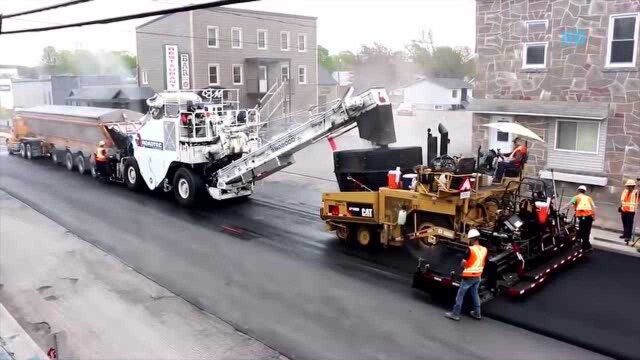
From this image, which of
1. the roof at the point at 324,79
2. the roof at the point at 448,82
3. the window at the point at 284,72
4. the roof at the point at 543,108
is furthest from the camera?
the roof at the point at 448,82

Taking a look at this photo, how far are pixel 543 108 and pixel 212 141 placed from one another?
9.39 m

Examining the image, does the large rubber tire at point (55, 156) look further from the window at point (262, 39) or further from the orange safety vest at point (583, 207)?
the orange safety vest at point (583, 207)

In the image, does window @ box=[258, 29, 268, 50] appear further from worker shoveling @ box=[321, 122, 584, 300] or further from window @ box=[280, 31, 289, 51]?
worker shoveling @ box=[321, 122, 584, 300]

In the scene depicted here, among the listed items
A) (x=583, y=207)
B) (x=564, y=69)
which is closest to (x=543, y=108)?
(x=564, y=69)

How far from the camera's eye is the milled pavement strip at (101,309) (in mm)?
7762

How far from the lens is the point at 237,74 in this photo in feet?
117

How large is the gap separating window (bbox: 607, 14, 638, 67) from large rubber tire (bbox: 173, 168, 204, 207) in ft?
37.7

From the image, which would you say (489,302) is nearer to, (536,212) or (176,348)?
(536,212)

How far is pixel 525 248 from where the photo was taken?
32.9 feet

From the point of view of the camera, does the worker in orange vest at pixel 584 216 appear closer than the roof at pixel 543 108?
Yes

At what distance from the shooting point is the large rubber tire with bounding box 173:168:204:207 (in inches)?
629

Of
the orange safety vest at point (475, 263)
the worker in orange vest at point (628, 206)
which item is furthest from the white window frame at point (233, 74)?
the orange safety vest at point (475, 263)

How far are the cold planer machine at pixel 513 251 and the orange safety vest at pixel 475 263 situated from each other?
590mm

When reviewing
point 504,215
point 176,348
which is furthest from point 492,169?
point 176,348
